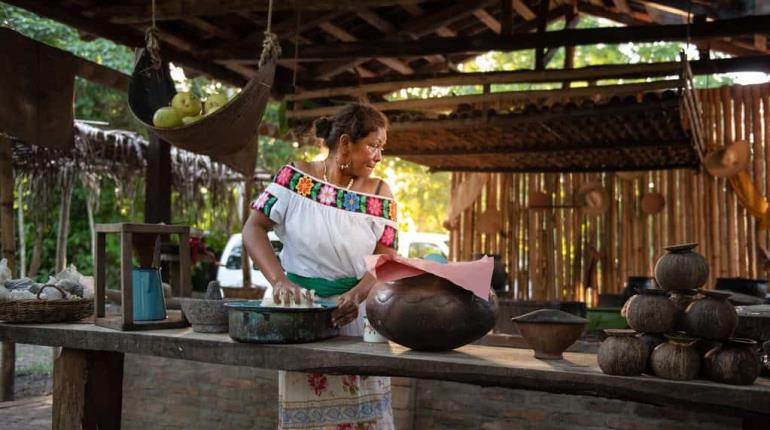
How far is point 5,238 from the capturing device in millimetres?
5301

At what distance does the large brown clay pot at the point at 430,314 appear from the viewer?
2.12 m

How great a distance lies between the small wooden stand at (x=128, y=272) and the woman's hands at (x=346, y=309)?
2.20 feet

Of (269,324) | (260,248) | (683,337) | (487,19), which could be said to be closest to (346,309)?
(269,324)

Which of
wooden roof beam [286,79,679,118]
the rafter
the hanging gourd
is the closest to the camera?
the hanging gourd

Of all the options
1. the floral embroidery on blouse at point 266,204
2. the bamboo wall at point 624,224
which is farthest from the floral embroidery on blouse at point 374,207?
the bamboo wall at point 624,224

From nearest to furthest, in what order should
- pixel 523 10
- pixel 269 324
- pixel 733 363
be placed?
pixel 733 363, pixel 269 324, pixel 523 10

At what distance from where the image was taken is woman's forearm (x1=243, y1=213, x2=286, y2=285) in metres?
2.78

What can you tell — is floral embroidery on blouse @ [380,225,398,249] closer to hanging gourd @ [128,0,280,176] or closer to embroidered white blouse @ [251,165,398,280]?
embroidered white blouse @ [251,165,398,280]

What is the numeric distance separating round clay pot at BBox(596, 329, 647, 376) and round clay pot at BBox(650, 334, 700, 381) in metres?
0.04

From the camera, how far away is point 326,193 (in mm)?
2867

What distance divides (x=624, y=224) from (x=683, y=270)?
7.30 m

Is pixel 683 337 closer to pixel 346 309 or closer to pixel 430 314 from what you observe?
pixel 430 314

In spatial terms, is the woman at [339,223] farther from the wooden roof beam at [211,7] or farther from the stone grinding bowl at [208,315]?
the wooden roof beam at [211,7]

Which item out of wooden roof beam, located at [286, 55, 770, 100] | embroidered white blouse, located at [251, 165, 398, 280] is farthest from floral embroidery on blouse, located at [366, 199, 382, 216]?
wooden roof beam, located at [286, 55, 770, 100]
